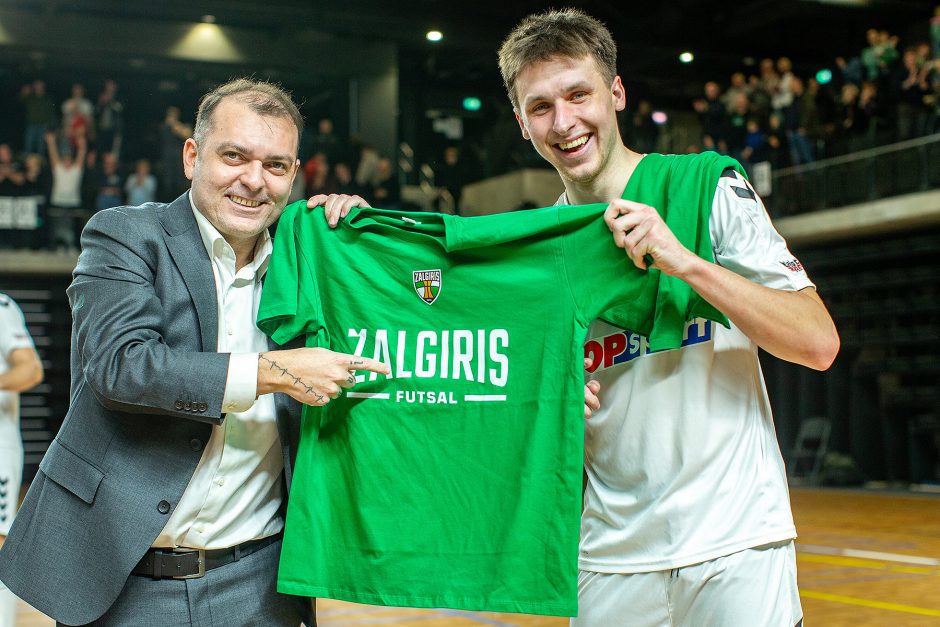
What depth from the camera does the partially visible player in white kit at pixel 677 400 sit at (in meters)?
2.00

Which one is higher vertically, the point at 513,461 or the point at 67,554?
the point at 513,461

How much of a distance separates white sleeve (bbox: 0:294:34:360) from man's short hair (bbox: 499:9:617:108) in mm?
2581

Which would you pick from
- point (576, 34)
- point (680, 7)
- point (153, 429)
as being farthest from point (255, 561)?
point (680, 7)

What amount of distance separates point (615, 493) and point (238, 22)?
1637cm

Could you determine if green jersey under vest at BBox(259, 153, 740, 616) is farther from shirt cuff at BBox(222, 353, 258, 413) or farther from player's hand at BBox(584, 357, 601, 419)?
shirt cuff at BBox(222, 353, 258, 413)

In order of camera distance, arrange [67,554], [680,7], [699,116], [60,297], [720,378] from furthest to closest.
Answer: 1. [680,7]
2. [699,116]
3. [60,297]
4. [720,378]
5. [67,554]

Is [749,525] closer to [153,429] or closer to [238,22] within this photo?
[153,429]

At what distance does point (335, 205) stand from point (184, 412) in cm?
72

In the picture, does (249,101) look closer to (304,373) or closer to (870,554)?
(304,373)

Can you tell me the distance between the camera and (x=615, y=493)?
2.26m

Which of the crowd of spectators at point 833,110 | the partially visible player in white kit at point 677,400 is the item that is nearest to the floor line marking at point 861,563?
the partially visible player in white kit at point 677,400

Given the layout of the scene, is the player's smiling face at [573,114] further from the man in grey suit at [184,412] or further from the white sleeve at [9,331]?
the white sleeve at [9,331]

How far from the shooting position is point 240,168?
2176 mm

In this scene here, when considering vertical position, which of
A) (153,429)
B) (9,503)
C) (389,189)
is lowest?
(9,503)
